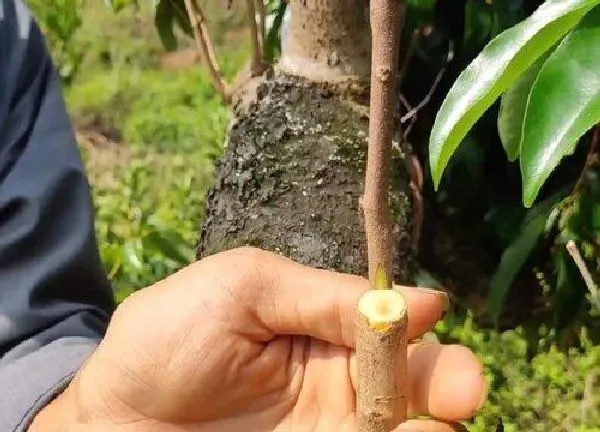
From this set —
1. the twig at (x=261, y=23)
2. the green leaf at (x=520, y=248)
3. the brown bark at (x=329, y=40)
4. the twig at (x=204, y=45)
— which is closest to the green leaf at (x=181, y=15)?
the twig at (x=204, y=45)

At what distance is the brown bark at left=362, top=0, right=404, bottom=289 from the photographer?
21.0 inches

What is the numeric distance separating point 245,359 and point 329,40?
19.6 inches

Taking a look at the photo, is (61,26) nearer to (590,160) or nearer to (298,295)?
(590,160)

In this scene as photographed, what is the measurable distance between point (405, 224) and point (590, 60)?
780 millimetres

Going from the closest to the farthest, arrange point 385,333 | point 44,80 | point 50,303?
point 385,333
point 50,303
point 44,80

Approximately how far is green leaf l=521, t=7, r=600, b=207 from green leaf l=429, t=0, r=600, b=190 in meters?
0.01

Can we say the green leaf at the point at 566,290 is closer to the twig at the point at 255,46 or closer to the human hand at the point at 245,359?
the twig at the point at 255,46

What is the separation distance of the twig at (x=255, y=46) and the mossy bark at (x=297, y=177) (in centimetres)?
7

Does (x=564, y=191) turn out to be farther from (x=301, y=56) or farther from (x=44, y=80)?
(x=44, y=80)

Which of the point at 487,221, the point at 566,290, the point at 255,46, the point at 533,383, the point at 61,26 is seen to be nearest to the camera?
the point at 255,46

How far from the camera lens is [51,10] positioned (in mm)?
3162

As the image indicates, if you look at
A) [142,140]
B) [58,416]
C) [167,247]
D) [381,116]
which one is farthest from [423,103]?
[142,140]

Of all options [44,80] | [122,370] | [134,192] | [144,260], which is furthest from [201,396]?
[134,192]

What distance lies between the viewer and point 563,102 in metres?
0.48
